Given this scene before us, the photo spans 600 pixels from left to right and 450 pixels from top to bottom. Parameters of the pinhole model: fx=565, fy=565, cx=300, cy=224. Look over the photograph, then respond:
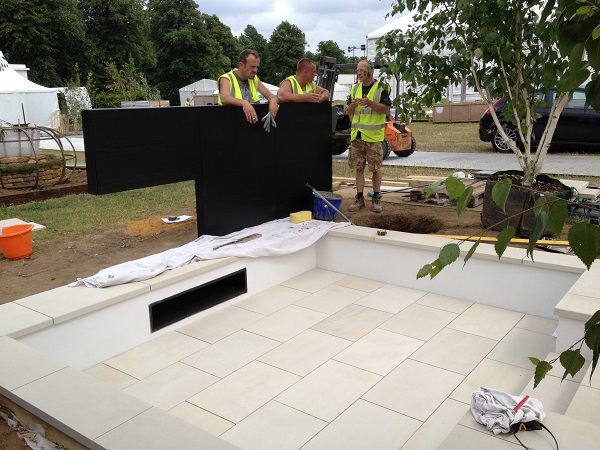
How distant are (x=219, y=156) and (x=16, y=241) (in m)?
2.33

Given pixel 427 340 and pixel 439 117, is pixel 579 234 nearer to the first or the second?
pixel 427 340

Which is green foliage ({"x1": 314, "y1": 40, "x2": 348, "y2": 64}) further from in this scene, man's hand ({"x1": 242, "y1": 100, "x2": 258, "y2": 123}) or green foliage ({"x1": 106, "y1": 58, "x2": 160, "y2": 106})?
man's hand ({"x1": 242, "y1": 100, "x2": 258, "y2": 123})

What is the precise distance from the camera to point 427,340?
4.31 m

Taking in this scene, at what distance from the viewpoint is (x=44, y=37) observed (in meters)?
43.6

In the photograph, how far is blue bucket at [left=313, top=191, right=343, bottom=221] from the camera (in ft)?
21.4

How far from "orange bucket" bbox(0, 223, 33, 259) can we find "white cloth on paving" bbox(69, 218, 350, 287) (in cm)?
184

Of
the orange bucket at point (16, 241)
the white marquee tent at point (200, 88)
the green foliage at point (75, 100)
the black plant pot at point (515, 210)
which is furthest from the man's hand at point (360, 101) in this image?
the white marquee tent at point (200, 88)

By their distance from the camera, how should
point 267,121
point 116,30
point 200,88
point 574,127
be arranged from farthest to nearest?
point 116,30
point 200,88
point 574,127
point 267,121

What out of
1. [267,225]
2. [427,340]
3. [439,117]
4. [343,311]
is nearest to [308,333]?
[343,311]

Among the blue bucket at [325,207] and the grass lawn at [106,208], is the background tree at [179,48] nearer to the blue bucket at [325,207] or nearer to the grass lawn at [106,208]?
the grass lawn at [106,208]

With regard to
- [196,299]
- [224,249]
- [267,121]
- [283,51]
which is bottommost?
[196,299]

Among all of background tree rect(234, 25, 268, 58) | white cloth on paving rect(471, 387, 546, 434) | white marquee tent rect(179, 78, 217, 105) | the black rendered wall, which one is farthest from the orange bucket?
background tree rect(234, 25, 268, 58)

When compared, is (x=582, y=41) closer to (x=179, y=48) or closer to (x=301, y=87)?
(x=301, y=87)

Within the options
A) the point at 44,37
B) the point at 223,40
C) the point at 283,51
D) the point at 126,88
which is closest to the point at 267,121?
the point at 126,88
